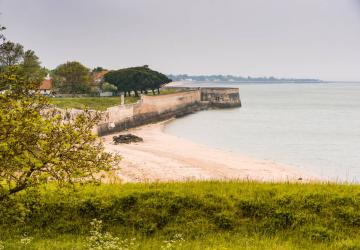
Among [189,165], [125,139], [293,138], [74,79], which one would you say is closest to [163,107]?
[74,79]

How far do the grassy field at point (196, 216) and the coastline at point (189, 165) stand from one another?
13992 millimetres

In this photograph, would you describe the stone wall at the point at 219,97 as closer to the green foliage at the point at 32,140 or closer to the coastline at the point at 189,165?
the coastline at the point at 189,165

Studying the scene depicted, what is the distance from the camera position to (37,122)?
922cm

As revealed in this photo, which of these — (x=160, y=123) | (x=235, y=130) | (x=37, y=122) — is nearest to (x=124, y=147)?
(x=235, y=130)

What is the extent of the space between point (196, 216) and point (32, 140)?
469 cm

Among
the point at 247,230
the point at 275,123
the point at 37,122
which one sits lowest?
the point at 275,123

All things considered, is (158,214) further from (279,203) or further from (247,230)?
(279,203)

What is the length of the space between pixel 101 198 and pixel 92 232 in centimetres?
181

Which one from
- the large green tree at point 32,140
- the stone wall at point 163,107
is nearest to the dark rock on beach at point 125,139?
the stone wall at point 163,107

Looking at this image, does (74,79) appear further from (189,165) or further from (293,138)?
(189,165)

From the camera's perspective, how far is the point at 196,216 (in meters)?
12.0

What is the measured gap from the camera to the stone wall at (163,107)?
193 feet

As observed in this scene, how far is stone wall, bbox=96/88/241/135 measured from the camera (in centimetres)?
5879

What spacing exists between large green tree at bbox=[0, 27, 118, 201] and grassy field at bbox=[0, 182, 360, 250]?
1.67 metres
